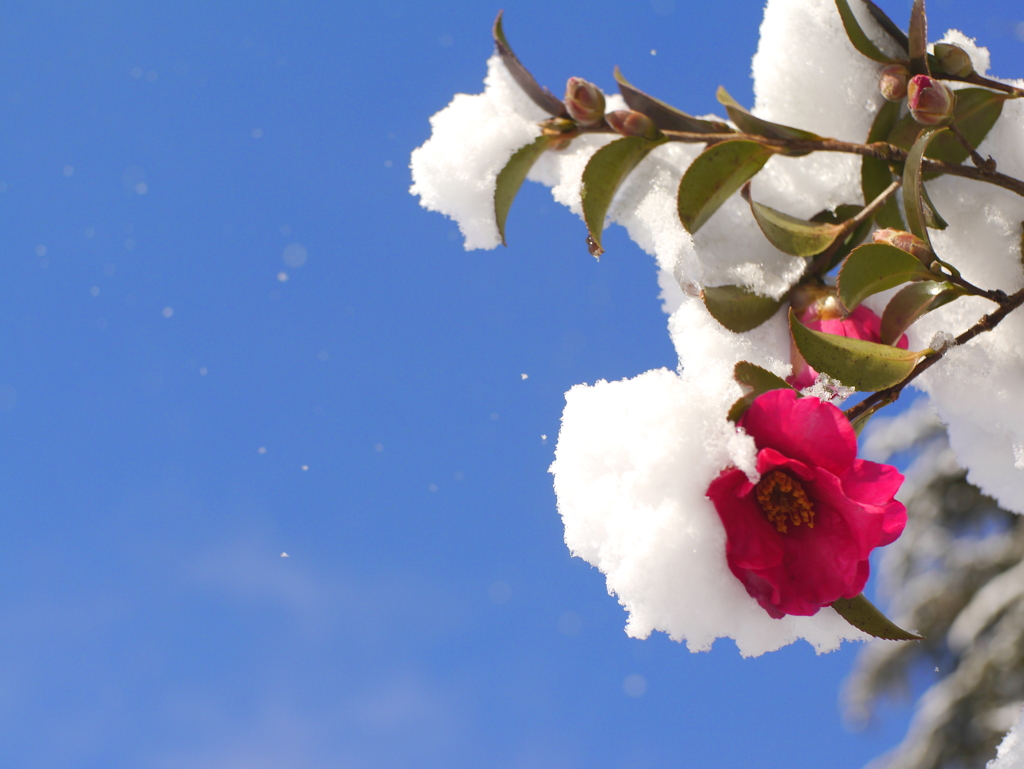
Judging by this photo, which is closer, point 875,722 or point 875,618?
point 875,618

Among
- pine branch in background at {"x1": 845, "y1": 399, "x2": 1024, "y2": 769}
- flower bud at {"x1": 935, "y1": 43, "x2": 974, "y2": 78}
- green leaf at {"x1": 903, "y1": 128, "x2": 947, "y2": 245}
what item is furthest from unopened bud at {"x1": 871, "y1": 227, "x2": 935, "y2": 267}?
pine branch in background at {"x1": 845, "y1": 399, "x2": 1024, "y2": 769}

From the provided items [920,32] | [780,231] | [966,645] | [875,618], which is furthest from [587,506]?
[966,645]

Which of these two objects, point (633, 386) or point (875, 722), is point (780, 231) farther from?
point (875, 722)

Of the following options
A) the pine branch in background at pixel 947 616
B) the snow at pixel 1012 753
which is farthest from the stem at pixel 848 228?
the pine branch in background at pixel 947 616

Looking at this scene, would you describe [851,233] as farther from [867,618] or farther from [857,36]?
[867,618]

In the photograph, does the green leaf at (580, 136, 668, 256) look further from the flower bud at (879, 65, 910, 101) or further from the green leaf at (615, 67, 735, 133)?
the flower bud at (879, 65, 910, 101)
